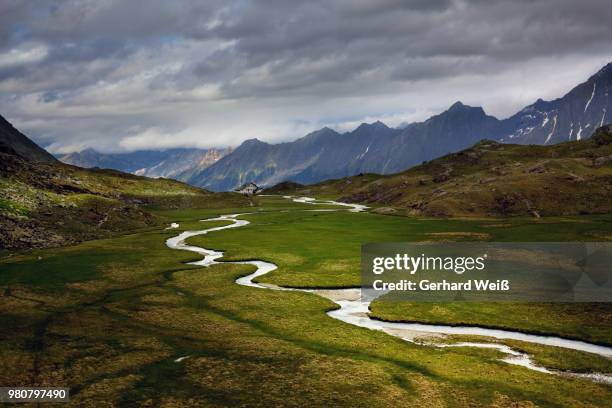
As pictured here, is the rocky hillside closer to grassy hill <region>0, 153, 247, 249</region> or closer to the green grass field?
grassy hill <region>0, 153, 247, 249</region>

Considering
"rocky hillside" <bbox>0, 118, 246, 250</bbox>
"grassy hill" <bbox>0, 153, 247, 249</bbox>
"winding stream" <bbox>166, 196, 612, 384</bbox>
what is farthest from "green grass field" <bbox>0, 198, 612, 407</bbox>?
"grassy hill" <bbox>0, 153, 247, 249</bbox>

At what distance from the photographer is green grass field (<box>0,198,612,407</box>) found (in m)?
34.0

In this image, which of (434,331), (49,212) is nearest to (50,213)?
(49,212)

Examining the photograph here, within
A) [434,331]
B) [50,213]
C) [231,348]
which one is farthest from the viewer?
[50,213]

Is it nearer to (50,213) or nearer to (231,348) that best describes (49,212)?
(50,213)

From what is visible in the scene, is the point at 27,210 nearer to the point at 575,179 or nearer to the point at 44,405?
the point at 44,405

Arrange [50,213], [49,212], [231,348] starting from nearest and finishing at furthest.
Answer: [231,348] → [50,213] → [49,212]

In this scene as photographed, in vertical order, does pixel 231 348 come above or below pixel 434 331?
above

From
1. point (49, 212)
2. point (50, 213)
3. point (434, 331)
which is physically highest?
point (49, 212)

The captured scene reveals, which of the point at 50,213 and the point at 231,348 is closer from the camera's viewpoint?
the point at 231,348

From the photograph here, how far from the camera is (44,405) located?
31359mm

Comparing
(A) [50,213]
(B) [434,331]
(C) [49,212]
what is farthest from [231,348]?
(C) [49,212]

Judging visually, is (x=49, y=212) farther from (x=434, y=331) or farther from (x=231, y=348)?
(x=434, y=331)

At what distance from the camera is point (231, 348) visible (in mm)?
43969
